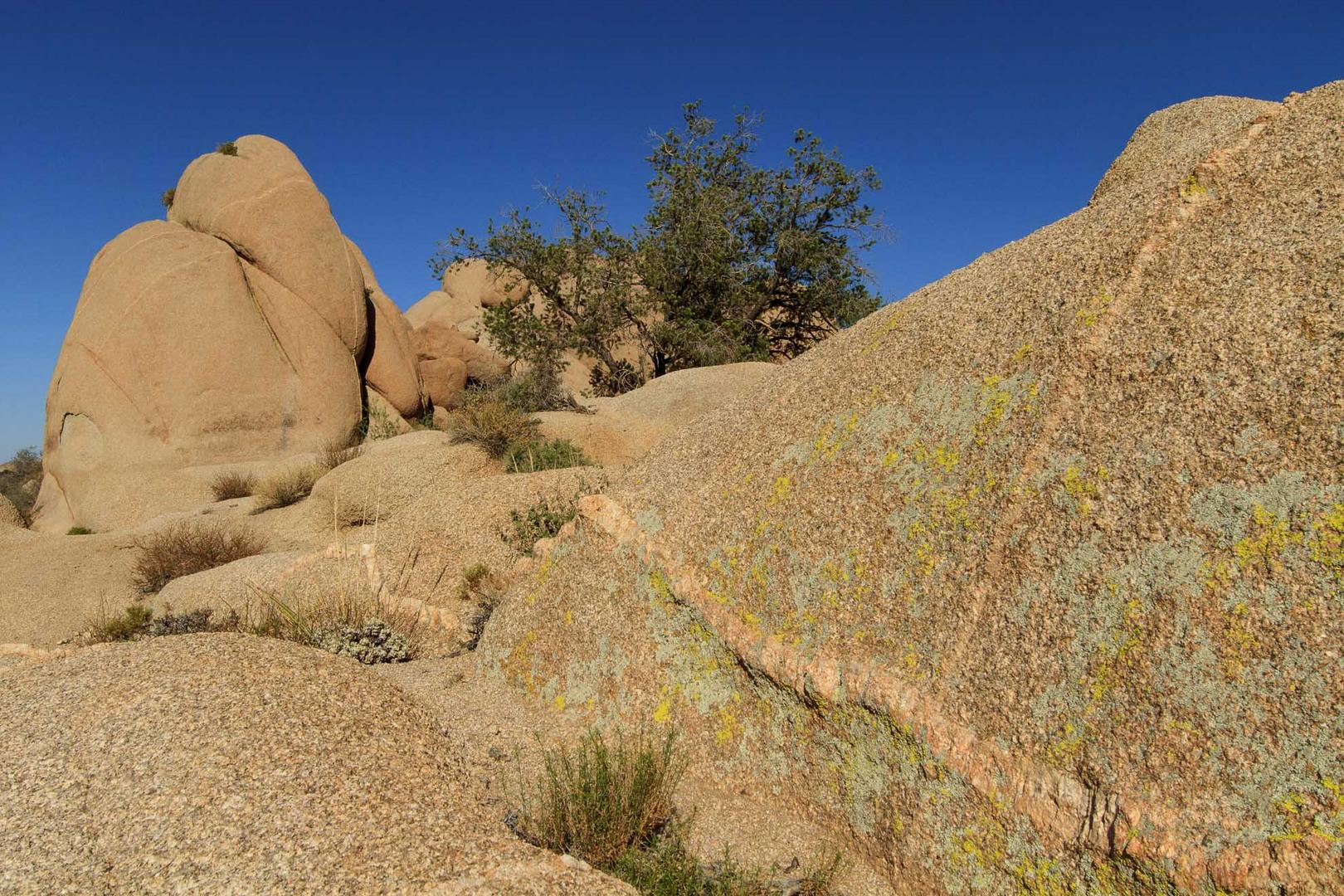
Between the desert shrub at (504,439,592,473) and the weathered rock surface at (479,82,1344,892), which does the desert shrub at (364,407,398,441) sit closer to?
the desert shrub at (504,439,592,473)

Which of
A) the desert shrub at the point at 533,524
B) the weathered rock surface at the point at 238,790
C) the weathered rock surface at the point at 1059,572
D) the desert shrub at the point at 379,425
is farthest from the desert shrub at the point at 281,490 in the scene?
the weathered rock surface at the point at 1059,572

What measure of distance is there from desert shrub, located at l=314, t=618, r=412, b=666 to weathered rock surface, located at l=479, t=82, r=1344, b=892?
4.35 feet

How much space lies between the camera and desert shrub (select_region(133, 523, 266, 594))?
9086 mm

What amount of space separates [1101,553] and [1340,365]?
2.92 feet

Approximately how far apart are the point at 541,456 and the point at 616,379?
26.1 ft

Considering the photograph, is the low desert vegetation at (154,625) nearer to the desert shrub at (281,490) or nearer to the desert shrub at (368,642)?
the desert shrub at (368,642)

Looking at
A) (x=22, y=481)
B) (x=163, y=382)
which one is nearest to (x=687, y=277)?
(x=163, y=382)

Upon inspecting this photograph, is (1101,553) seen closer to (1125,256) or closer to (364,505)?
(1125,256)

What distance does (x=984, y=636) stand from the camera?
2.52 m

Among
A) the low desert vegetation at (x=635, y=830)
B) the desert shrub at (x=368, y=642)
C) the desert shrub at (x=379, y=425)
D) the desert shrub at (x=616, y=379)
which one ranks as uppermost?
the desert shrub at (x=616, y=379)

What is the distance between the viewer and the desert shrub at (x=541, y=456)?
981 centimetres

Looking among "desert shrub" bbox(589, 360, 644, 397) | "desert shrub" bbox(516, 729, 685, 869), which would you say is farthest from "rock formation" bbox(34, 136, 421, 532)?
"desert shrub" bbox(516, 729, 685, 869)

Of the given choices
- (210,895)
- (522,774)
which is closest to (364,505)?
(522,774)

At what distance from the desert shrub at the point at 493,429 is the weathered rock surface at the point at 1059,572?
22.5ft
